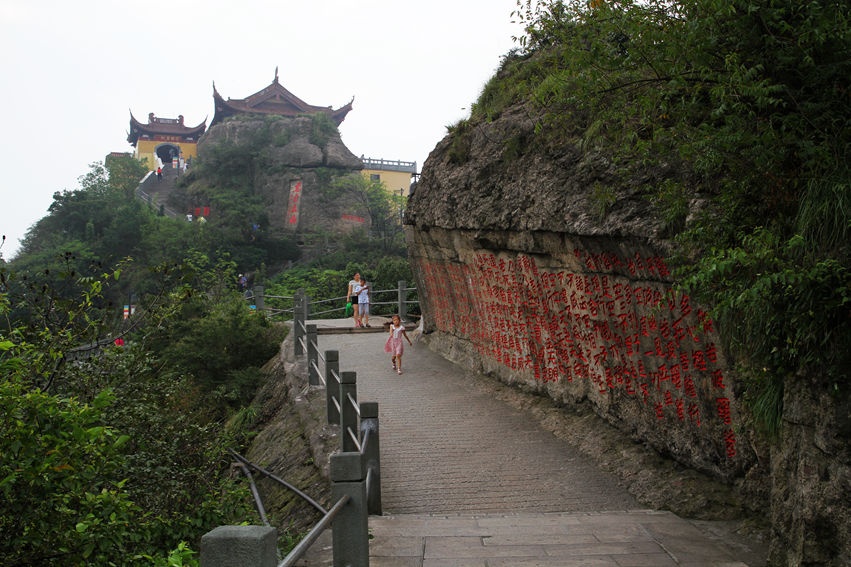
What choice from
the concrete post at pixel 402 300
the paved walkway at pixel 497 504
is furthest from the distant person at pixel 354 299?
the paved walkway at pixel 497 504

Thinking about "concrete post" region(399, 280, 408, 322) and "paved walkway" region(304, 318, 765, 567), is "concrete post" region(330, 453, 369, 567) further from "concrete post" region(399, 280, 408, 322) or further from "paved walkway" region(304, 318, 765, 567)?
"concrete post" region(399, 280, 408, 322)

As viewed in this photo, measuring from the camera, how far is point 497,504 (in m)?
5.73

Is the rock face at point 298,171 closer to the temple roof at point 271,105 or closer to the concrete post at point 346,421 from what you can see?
the temple roof at point 271,105

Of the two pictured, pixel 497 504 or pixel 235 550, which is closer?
pixel 235 550

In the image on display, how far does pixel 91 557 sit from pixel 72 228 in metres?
32.1

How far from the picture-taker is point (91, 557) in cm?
420

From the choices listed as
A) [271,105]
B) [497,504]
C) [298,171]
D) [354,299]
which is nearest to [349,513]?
[497,504]

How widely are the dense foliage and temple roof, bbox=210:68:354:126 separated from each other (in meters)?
38.6

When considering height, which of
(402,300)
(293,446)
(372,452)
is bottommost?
(293,446)

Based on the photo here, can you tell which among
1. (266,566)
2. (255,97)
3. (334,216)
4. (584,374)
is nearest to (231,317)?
(584,374)

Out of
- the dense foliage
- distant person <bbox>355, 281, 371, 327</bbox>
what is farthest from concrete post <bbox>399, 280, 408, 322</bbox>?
the dense foliage

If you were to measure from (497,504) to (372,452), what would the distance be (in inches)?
46.9

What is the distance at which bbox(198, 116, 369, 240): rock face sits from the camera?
117 feet

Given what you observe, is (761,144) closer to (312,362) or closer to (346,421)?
(346,421)
